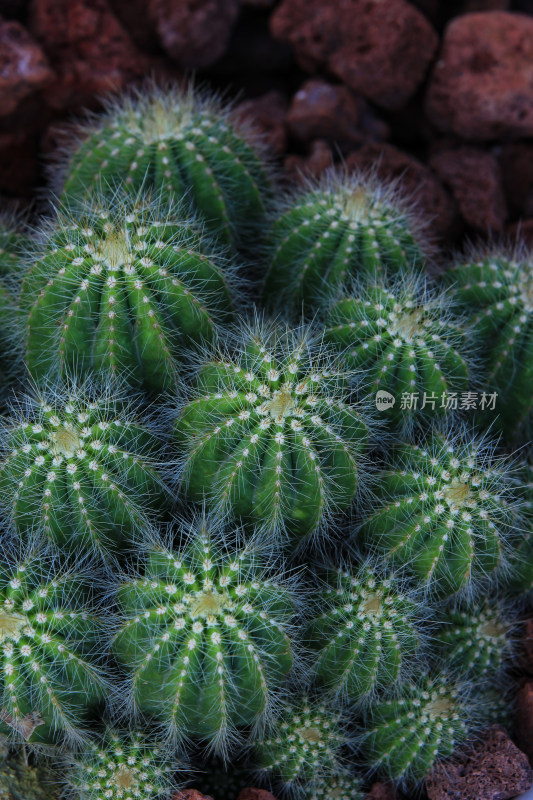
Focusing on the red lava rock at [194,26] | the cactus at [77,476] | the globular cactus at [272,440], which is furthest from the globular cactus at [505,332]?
the red lava rock at [194,26]

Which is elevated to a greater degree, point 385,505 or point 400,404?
point 400,404

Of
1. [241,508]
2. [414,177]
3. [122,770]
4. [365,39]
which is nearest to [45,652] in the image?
[122,770]

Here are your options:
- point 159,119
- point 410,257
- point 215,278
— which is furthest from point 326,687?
point 159,119

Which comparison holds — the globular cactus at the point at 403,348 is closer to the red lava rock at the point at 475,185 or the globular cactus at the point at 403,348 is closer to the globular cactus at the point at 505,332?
the globular cactus at the point at 505,332

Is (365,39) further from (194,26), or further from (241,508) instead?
(241,508)

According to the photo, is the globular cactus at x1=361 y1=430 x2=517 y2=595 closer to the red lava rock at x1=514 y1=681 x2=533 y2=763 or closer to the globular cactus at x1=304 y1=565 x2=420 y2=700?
the globular cactus at x1=304 y1=565 x2=420 y2=700

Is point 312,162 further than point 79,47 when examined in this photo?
No

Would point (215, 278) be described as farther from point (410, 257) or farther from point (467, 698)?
point (467, 698)
